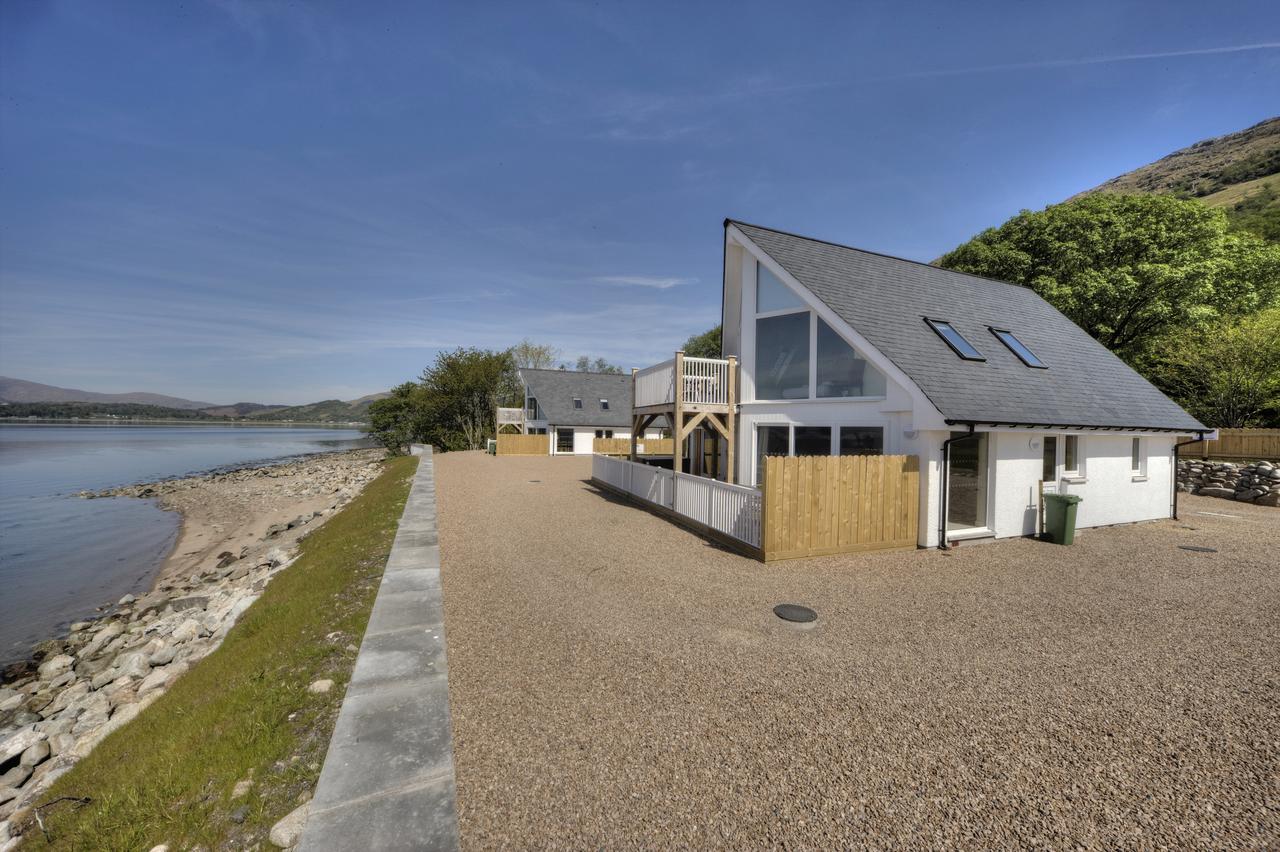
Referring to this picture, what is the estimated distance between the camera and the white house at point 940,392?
9992 millimetres

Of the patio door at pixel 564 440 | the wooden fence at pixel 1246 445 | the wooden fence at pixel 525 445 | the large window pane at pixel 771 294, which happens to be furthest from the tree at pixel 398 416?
the wooden fence at pixel 1246 445

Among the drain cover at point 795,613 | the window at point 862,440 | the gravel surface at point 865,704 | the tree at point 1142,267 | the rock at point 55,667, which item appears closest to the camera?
the gravel surface at point 865,704

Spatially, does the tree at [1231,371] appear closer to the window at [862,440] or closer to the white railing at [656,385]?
the window at [862,440]

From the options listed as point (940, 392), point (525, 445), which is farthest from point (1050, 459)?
point (525, 445)

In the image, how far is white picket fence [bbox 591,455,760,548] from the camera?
30.7 ft

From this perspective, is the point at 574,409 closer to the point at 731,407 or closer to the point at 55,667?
the point at 731,407

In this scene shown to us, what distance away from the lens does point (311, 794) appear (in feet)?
11.2

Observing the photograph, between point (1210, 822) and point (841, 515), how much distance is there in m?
6.10

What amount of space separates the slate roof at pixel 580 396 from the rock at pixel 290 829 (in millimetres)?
33556

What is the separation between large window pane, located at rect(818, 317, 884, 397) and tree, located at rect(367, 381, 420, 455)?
1578 inches

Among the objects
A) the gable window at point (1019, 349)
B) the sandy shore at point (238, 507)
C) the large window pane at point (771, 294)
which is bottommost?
the sandy shore at point (238, 507)

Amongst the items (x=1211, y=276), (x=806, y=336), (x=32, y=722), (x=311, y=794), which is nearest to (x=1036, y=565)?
(x=806, y=336)

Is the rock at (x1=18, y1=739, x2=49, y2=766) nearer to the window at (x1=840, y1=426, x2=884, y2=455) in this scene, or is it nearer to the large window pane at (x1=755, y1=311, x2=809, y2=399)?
the window at (x1=840, y1=426, x2=884, y2=455)

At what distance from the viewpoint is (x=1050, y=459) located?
1127 cm
